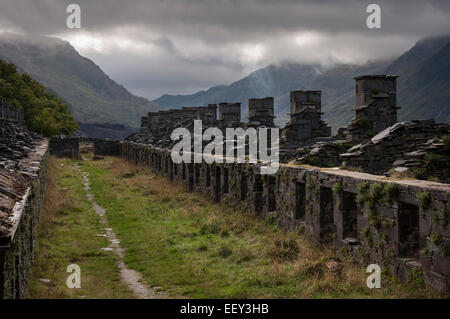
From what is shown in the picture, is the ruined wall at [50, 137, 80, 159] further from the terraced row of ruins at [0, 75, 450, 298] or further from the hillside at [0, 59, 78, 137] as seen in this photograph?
the terraced row of ruins at [0, 75, 450, 298]

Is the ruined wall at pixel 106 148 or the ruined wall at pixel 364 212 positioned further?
the ruined wall at pixel 106 148

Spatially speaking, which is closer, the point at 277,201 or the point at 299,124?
the point at 277,201

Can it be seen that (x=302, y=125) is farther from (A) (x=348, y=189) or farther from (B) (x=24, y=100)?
(B) (x=24, y=100)

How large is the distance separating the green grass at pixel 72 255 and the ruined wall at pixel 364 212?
553 centimetres

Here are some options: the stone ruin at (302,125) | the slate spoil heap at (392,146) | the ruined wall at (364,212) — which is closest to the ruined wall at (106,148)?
the stone ruin at (302,125)

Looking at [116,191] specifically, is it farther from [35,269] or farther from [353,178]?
[353,178]

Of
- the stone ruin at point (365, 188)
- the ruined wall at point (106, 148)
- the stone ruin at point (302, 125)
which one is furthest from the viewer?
the ruined wall at point (106, 148)

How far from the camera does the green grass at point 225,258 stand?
9523mm

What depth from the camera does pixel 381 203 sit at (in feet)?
33.7

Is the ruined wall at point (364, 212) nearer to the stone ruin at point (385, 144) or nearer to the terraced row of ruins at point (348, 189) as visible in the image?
the terraced row of ruins at point (348, 189)

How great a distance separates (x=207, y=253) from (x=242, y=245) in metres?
1.25

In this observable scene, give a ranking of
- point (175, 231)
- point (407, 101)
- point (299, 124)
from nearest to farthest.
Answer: point (175, 231), point (299, 124), point (407, 101)

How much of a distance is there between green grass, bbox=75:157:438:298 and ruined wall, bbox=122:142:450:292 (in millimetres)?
409

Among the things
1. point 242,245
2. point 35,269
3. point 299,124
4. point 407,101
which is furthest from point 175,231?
point 407,101
